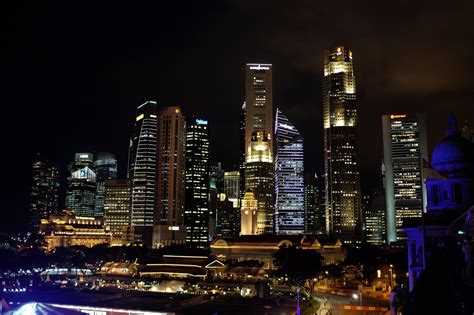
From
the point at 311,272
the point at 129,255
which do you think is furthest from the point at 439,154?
the point at 129,255

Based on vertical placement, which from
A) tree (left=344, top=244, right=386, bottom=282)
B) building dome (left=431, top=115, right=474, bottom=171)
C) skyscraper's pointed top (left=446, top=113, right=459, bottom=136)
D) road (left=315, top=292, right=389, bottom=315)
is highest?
skyscraper's pointed top (left=446, top=113, right=459, bottom=136)

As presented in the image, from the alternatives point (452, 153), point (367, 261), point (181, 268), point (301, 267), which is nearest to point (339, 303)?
point (301, 267)

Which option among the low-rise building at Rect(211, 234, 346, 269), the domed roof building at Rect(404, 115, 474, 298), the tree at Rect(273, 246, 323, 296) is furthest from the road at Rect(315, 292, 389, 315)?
the low-rise building at Rect(211, 234, 346, 269)

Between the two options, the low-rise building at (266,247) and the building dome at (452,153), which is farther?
the low-rise building at (266,247)

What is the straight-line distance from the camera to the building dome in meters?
69.6

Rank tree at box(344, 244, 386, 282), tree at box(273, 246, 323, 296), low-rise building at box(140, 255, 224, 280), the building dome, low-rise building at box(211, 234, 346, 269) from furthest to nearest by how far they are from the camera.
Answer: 1. low-rise building at box(211, 234, 346, 269)
2. low-rise building at box(140, 255, 224, 280)
3. tree at box(344, 244, 386, 282)
4. tree at box(273, 246, 323, 296)
5. the building dome

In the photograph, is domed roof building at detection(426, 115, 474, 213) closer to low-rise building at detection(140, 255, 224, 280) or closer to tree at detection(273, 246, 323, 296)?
tree at detection(273, 246, 323, 296)

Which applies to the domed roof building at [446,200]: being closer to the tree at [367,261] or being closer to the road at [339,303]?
the road at [339,303]

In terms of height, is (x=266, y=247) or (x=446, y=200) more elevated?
(x=446, y=200)

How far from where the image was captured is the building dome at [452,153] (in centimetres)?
6962

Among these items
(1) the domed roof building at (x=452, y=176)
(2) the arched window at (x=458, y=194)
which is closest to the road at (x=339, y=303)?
(1) the domed roof building at (x=452, y=176)

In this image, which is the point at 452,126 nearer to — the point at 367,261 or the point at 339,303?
the point at 339,303

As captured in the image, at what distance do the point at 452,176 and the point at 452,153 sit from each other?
3403mm

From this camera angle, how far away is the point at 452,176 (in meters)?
69.4
